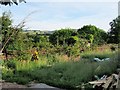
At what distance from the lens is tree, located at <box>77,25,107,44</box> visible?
48.5 ft

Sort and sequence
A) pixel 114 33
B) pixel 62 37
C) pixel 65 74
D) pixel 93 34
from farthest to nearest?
pixel 93 34, pixel 114 33, pixel 62 37, pixel 65 74

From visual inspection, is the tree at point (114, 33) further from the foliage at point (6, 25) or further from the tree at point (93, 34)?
the foliage at point (6, 25)

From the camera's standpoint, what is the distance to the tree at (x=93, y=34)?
48.5ft

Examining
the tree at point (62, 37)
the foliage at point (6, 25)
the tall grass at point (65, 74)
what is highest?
the foliage at point (6, 25)

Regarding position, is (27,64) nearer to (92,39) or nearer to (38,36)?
(38,36)

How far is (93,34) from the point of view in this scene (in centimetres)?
1538

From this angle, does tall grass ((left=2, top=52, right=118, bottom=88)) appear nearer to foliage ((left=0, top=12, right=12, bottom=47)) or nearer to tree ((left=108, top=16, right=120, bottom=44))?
foliage ((left=0, top=12, right=12, bottom=47))

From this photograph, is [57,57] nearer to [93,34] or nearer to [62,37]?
[62,37]

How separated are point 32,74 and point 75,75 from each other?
1.18 meters

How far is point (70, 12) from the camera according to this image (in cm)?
982

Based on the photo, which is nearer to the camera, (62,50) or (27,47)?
(27,47)

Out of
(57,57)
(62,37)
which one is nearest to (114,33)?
(62,37)

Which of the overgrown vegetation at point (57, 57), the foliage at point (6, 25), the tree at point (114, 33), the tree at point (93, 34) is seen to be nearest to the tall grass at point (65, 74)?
the overgrown vegetation at point (57, 57)

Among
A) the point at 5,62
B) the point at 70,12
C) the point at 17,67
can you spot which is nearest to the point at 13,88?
the point at 17,67
